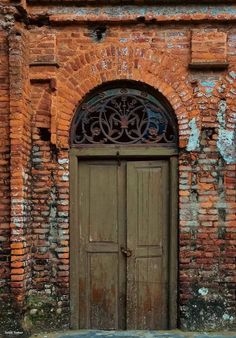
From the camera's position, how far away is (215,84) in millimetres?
6797

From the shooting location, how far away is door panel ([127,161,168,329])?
6.93 metres

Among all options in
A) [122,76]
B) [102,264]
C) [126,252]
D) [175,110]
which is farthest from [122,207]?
[122,76]

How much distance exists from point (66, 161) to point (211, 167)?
1.90 meters

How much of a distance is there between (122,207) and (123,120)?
1162 mm

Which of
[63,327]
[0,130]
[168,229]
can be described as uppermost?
[0,130]

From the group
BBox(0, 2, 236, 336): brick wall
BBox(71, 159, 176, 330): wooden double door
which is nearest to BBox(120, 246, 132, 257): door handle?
BBox(71, 159, 176, 330): wooden double door

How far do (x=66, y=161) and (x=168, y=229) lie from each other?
5.34 ft

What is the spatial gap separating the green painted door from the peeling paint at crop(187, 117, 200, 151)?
0.44 m

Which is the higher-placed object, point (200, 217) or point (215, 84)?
point (215, 84)

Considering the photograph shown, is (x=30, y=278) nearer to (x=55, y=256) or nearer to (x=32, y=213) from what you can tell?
(x=55, y=256)

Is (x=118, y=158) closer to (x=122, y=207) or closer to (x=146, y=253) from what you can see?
(x=122, y=207)

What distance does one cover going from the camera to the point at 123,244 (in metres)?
6.95

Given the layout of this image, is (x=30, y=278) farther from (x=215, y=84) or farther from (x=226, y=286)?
(x=215, y=84)

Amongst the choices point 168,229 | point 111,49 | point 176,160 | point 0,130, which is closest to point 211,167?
point 176,160
